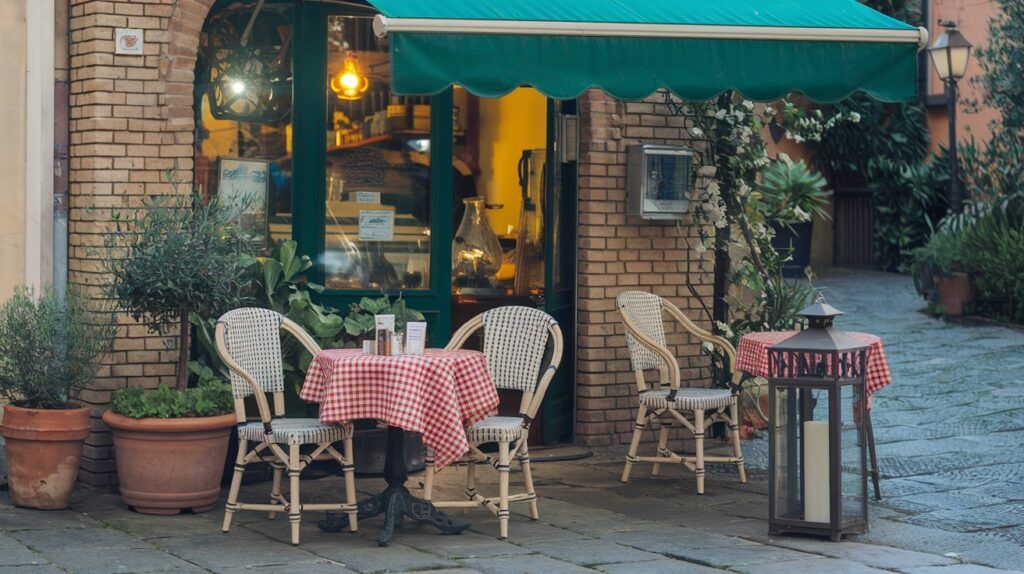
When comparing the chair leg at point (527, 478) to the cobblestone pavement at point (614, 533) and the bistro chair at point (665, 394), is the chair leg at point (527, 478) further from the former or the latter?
the bistro chair at point (665, 394)

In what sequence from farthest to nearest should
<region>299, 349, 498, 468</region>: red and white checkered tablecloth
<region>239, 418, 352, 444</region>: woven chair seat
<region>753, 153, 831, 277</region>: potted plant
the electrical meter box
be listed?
<region>753, 153, 831, 277</region>: potted plant → the electrical meter box → <region>239, 418, 352, 444</region>: woven chair seat → <region>299, 349, 498, 468</region>: red and white checkered tablecloth

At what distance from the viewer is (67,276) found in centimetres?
774

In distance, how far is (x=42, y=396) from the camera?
7.02 m

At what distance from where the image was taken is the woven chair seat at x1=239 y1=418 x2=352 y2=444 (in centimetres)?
636

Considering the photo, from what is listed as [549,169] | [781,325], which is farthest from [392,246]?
[781,325]

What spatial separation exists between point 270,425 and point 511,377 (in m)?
1.31

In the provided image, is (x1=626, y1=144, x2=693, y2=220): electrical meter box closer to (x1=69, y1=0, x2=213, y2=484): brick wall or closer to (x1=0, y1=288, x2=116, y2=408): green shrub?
(x1=69, y1=0, x2=213, y2=484): brick wall

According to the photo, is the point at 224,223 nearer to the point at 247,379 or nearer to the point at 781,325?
the point at 247,379

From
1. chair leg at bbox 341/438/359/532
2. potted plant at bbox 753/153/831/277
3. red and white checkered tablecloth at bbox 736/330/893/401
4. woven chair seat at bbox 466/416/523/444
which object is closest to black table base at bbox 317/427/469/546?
chair leg at bbox 341/438/359/532

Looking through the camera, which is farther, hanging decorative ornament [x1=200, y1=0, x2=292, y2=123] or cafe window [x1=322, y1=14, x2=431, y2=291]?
cafe window [x1=322, y1=14, x2=431, y2=291]

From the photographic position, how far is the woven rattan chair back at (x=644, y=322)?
7.93m

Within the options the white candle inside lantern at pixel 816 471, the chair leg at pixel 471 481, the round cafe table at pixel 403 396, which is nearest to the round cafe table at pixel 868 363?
the white candle inside lantern at pixel 816 471

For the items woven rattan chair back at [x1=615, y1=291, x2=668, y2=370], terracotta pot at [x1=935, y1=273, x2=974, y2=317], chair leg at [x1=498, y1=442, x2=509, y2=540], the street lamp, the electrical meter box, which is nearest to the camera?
chair leg at [x1=498, y1=442, x2=509, y2=540]

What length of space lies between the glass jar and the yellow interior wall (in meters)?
0.09
